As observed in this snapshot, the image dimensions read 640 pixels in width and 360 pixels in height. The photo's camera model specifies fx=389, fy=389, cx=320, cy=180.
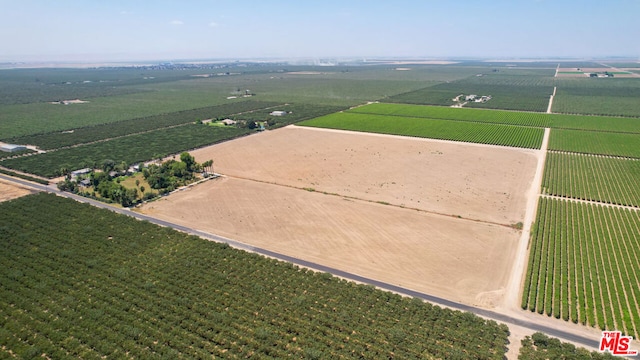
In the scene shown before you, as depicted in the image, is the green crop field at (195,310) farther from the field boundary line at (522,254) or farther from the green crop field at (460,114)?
the green crop field at (460,114)

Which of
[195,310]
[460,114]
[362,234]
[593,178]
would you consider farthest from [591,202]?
[460,114]

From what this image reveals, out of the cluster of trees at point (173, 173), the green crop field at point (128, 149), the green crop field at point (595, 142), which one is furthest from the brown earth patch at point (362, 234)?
the green crop field at point (595, 142)

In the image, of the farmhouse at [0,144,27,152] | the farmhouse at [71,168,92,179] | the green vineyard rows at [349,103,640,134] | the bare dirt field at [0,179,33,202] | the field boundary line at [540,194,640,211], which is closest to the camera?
the field boundary line at [540,194,640,211]

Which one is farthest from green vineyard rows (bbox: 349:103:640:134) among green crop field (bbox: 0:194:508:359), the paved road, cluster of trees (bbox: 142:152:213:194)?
green crop field (bbox: 0:194:508:359)

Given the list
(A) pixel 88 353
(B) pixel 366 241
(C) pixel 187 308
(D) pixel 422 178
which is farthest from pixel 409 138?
(A) pixel 88 353

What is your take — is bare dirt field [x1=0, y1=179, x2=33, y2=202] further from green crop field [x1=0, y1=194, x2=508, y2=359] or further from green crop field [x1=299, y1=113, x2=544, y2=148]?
green crop field [x1=299, y1=113, x2=544, y2=148]

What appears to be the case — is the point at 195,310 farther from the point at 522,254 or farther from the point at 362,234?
the point at 522,254
